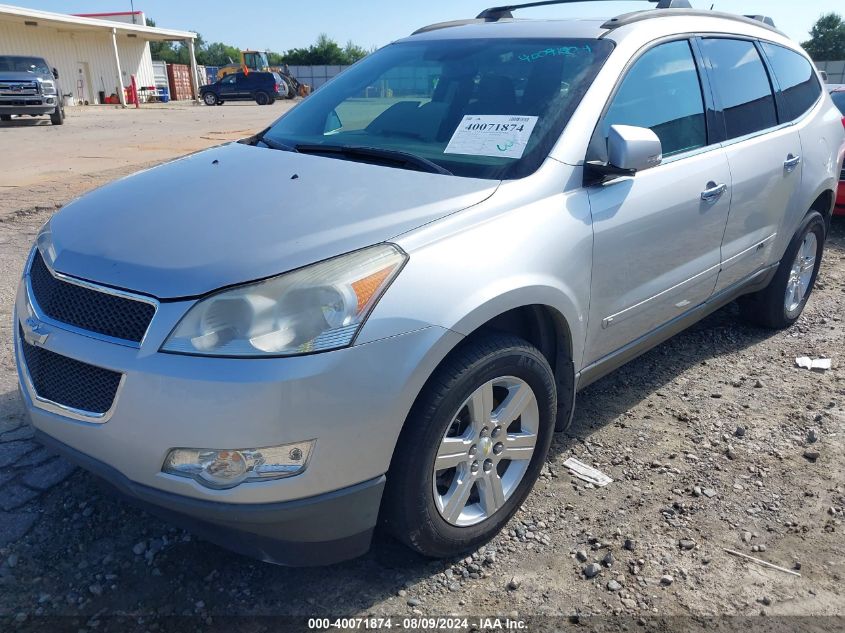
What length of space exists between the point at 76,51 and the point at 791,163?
3973 centimetres

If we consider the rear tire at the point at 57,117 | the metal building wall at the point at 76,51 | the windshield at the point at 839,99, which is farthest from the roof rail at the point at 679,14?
the metal building wall at the point at 76,51

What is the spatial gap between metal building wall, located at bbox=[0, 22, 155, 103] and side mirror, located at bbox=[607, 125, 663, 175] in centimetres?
3606

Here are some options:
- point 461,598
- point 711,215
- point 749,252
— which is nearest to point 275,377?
point 461,598

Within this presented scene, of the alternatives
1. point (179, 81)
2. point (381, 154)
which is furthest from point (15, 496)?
point (179, 81)

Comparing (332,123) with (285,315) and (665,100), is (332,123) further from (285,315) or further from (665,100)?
(285,315)

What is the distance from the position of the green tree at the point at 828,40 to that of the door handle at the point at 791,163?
68261 mm

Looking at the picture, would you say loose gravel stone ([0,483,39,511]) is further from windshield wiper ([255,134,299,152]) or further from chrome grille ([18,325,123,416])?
windshield wiper ([255,134,299,152])

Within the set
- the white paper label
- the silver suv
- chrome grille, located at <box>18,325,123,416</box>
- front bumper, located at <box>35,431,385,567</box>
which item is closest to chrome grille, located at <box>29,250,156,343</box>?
the silver suv

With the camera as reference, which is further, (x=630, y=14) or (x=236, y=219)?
(x=630, y=14)

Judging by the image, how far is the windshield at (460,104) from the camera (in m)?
2.68

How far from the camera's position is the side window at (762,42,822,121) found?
13.7 feet

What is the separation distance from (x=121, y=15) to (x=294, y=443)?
169ft

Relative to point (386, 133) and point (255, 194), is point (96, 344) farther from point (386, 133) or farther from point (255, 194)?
point (386, 133)

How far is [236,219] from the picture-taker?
2.27 metres
